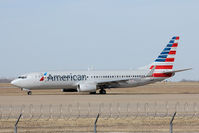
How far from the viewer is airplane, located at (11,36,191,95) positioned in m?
58.8

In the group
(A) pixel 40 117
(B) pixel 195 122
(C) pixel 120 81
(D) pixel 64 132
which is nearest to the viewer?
(D) pixel 64 132

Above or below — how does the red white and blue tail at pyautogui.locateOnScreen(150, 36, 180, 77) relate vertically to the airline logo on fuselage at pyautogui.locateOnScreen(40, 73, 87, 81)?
above

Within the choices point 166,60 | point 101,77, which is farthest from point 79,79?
point 166,60

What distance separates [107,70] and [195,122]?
37.3m

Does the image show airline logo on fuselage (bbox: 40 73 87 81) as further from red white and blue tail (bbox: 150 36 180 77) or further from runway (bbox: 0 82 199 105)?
red white and blue tail (bbox: 150 36 180 77)

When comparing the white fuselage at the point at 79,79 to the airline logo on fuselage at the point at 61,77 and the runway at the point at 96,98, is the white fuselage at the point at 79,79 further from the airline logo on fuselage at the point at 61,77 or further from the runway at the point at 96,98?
the runway at the point at 96,98

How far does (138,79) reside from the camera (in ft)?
197

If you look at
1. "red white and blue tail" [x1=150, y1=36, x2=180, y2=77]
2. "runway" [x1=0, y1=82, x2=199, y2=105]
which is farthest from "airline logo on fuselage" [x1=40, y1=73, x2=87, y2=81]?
"red white and blue tail" [x1=150, y1=36, x2=180, y2=77]

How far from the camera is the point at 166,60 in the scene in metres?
60.8

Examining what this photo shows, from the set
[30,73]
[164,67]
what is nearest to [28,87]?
[30,73]

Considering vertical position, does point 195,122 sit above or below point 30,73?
below

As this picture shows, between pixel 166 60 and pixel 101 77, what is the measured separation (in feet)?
28.1

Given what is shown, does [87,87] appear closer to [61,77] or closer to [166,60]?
[61,77]

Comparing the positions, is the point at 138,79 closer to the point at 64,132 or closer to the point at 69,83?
the point at 69,83
